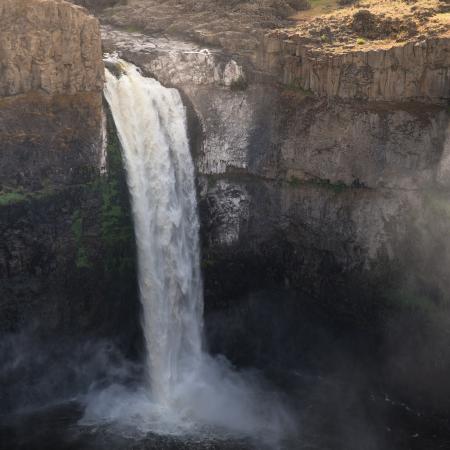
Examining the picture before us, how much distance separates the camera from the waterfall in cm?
1997

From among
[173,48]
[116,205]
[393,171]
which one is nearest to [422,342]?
[393,171]

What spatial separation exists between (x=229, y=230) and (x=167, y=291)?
3.25m

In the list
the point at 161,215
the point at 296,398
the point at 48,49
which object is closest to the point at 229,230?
the point at 161,215

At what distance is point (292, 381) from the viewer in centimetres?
2209

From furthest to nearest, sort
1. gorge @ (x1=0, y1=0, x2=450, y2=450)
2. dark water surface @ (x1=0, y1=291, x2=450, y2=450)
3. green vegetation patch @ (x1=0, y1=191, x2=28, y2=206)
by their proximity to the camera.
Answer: gorge @ (x1=0, y1=0, x2=450, y2=450)
dark water surface @ (x1=0, y1=291, x2=450, y2=450)
green vegetation patch @ (x1=0, y1=191, x2=28, y2=206)

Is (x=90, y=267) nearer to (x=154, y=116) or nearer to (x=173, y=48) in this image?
(x=154, y=116)

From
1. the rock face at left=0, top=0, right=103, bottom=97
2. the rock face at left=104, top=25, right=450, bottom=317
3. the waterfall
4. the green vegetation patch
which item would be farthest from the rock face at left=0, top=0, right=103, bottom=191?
the rock face at left=104, top=25, right=450, bottom=317

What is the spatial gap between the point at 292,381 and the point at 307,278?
3.72 metres

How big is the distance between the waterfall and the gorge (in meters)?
0.07

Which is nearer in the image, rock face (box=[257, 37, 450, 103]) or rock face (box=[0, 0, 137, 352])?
rock face (box=[0, 0, 137, 352])

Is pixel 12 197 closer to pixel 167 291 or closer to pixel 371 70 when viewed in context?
pixel 167 291

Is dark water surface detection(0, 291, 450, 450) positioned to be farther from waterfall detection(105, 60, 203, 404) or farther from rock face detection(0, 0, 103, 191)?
rock face detection(0, 0, 103, 191)

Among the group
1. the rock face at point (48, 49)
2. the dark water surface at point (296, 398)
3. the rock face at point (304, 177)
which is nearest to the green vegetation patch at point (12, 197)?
the rock face at point (48, 49)

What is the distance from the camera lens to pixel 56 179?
1873cm
